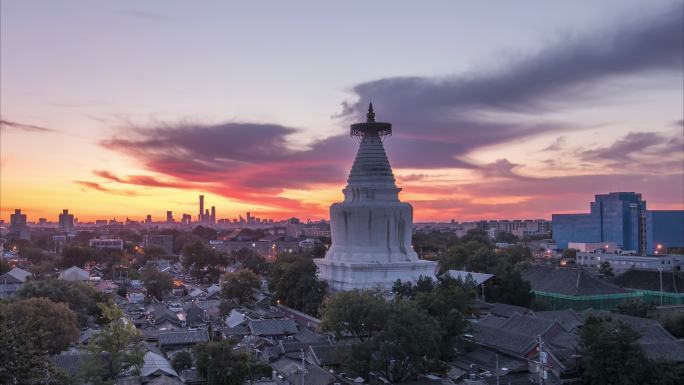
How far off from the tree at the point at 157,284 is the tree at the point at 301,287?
15136 millimetres

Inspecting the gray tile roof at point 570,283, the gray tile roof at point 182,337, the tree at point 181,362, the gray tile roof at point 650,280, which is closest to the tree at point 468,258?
the gray tile roof at point 570,283

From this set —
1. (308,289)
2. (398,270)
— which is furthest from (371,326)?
(398,270)

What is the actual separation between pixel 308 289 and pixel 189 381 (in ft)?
49.8

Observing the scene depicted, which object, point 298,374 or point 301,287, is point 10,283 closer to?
point 301,287

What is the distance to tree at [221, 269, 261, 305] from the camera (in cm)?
4562

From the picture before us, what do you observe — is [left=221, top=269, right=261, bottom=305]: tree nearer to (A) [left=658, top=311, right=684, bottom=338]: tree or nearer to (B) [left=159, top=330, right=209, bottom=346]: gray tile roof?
(B) [left=159, top=330, right=209, bottom=346]: gray tile roof

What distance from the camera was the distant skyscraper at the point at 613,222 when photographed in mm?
97062

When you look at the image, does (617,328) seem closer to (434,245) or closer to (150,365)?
(150,365)

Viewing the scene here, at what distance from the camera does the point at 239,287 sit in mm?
45562

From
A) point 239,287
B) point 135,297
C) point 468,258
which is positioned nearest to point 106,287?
point 135,297

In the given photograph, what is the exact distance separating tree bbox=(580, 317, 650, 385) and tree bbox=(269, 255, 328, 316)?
18980mm

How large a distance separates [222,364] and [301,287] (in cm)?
1798

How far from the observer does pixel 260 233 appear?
167000 millimetres

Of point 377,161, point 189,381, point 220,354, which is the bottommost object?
point 189,381
